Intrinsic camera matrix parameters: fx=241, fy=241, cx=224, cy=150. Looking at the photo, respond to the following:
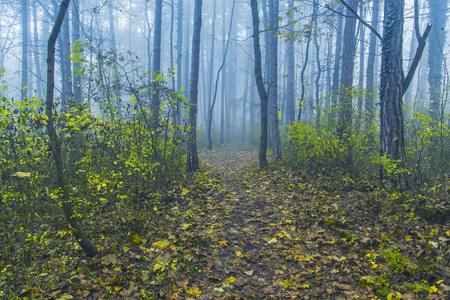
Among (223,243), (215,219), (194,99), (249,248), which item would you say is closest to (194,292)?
(223,243)

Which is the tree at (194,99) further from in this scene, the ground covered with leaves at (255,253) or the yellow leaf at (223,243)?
the yellow leaf at (223,243)

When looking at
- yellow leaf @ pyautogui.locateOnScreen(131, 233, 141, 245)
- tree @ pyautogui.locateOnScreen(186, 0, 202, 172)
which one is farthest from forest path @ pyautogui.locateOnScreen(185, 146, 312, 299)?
tree @ pyautogui.locateOnScreen(186, 0, 202, 172)

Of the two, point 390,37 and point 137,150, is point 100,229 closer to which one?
point 137,150

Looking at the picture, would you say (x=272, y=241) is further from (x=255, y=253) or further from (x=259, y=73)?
(x=259, y=73)

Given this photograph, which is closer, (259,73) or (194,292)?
(194,292)

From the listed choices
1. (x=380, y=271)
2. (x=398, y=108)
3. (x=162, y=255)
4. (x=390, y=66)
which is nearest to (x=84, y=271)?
(x=162, y=255)

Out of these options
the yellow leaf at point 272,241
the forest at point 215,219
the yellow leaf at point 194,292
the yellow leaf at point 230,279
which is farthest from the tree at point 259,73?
the yellow leaf at point 194,292

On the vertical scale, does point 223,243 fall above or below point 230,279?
above

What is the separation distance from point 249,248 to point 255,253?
5.6 inches

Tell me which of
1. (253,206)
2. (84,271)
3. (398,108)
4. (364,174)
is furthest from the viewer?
(364,174)

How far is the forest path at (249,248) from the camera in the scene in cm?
276

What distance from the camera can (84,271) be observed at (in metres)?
3.07

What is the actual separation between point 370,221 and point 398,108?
7.39ft

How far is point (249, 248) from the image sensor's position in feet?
11.6
